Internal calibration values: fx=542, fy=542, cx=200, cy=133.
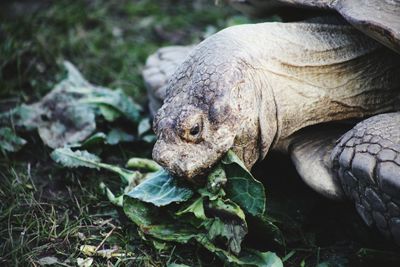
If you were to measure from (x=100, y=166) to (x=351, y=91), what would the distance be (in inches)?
41.4

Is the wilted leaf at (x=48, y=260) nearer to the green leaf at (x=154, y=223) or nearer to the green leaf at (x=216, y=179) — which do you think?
the green leaf at (x=154, y=223)

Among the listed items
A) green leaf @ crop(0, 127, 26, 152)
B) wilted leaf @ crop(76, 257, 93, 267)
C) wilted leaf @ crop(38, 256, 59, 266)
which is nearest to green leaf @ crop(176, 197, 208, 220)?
wilted leaf @ crop(76, 257, 93, 267)

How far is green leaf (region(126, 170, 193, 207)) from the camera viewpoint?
182cm

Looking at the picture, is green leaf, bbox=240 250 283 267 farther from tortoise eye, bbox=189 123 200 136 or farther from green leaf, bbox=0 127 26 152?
green leaf, bbox=0 127 26 152

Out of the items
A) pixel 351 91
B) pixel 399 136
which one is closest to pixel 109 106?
pixel 351 91

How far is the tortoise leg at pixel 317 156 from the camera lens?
1.85 m

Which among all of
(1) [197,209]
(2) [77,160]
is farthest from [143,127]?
(1) [197,209]

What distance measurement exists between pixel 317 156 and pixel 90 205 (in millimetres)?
908

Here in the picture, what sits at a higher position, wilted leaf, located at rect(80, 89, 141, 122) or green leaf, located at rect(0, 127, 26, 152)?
wilted leaf, located at rect(80, 89, 141, 122)

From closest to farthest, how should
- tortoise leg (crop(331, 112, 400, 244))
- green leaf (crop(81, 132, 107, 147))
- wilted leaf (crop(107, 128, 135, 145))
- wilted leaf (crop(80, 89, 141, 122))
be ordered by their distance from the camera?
1. tortoise leg (crop(331, 112, 400, 244))
2. green leaf (crop(81, 132, 107, 147))
3. wilted leaf (crop(107, 128, 135, 145))
4. wilted leaf (crop(80, 89, 141, 122))

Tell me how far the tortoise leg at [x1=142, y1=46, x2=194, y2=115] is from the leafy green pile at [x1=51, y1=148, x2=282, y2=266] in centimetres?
63

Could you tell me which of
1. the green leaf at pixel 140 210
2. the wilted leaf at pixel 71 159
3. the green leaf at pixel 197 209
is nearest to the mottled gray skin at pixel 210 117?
the green leaf at pixel 197 209

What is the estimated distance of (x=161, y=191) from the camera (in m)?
1.88

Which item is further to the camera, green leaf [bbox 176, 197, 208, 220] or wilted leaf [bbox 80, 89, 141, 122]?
wilted leaf [bbox 80, 89, 141, 122]
